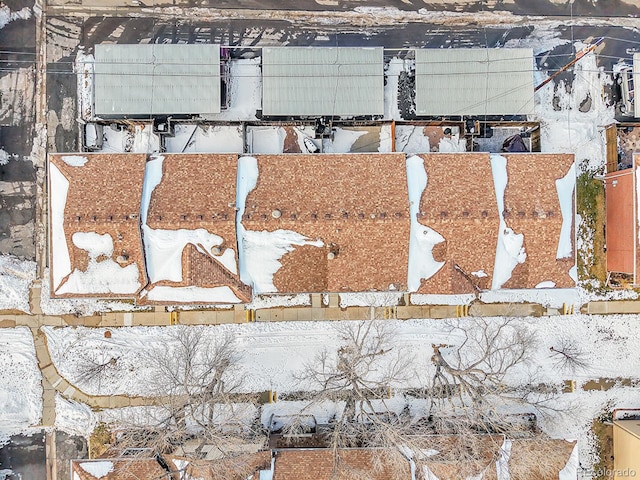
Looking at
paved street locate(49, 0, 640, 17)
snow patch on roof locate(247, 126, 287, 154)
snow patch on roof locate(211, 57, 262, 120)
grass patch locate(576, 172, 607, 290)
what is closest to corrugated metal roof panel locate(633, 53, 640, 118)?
paved street locate(49, 0, 640, 17)

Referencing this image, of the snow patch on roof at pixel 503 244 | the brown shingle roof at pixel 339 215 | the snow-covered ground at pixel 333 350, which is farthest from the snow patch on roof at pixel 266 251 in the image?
the snow patch on roof at pixel 503 244

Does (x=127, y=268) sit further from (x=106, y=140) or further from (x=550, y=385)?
(x=550, y=385)

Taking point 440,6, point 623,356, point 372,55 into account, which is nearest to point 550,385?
point 623,356

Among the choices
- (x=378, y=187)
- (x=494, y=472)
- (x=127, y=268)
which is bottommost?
(x=494, y=472)

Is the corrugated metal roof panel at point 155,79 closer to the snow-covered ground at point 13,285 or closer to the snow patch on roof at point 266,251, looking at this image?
the snow patch on roof at point 266,251

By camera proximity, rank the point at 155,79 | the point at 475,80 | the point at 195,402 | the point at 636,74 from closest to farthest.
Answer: the point at 195,402 < the point at 155,79 < the point at 475,80 < the point at 636,74

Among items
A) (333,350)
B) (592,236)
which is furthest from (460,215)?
(333,350)

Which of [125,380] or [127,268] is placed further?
[125,380]

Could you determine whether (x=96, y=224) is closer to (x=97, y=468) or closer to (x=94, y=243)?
(x=94, y=243)
